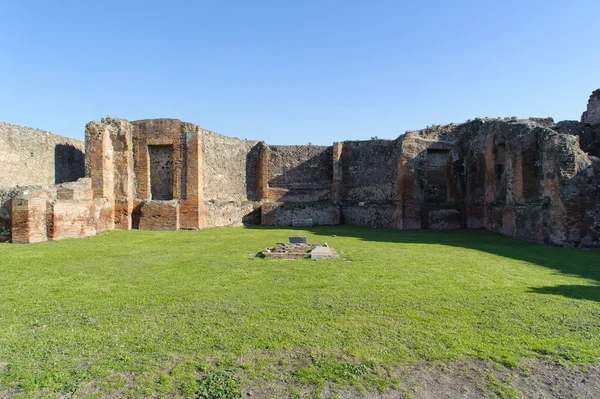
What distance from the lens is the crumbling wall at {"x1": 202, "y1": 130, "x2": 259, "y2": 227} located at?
1792 centimetres

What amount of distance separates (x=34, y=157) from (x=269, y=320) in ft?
58.8

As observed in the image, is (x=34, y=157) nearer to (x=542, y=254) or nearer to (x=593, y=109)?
(x=542, y=254)

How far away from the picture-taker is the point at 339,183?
21.1 m

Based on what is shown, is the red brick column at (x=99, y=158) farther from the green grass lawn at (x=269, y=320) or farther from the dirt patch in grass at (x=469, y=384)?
the dirt patch in grass at (x=469, y=384)

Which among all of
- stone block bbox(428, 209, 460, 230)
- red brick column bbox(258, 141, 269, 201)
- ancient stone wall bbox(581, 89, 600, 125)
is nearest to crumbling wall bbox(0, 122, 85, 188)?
red brick column bbox(258, 141, 269, 201)

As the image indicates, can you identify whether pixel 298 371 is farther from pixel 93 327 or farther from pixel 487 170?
pixel 487 170

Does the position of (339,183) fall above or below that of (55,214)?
above

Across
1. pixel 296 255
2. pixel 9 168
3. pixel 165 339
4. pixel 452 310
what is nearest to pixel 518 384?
pixel 452 310

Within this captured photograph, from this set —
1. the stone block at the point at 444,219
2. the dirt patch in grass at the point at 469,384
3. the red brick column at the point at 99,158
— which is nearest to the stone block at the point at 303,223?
the stone block at the point at 444,219

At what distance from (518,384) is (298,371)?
5.99 ft

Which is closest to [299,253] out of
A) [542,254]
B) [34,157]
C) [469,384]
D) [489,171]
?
[469,384]

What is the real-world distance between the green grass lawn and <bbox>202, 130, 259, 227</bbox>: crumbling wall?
9.64m

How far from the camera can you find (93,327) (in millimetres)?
4301

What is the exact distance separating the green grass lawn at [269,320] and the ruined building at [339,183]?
11.8ft
